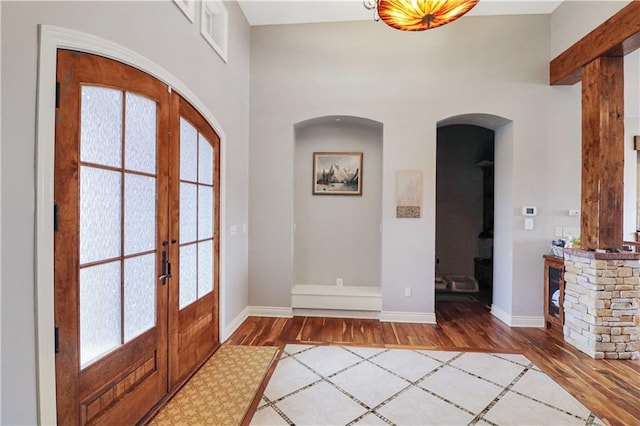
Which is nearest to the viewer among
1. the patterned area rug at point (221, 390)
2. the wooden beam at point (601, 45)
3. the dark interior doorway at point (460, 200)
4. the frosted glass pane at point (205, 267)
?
the patterned area rug at point (221, 390)

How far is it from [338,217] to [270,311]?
167 cm

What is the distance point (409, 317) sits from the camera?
12.7 feet

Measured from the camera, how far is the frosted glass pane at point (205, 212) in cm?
281

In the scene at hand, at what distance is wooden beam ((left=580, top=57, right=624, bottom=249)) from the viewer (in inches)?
118

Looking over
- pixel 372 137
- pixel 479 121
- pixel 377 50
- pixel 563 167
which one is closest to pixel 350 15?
pixel 377 50

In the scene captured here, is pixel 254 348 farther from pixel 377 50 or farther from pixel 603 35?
pixel 603 35

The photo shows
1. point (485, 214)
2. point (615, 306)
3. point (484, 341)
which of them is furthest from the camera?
point (485, 214)

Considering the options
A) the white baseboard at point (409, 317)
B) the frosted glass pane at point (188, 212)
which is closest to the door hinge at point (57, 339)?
the frosted glass pane at point (188, 212)

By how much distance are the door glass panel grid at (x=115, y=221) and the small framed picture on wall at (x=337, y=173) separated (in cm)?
255

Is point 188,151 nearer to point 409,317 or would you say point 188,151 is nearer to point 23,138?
point 23,138

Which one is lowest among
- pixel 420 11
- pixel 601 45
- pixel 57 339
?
pixel 57 339

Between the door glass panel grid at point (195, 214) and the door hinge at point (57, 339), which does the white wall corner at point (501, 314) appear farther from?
the door hinge at point (57, 339)

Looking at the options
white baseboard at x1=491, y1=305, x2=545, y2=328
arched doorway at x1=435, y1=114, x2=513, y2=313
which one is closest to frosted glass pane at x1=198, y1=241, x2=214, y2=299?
arched doorway at x1=435, y1=114, x2=513, y2=313

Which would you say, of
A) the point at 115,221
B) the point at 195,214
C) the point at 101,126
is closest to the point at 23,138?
the point at 101,126
